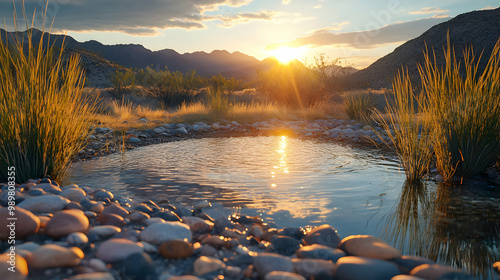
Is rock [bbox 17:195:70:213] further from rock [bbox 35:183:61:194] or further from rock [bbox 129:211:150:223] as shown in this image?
rock [bbox 129:211:150:223]

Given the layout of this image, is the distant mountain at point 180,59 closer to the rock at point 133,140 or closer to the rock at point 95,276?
the rock at point 133,140

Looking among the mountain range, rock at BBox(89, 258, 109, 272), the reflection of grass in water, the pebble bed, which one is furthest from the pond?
the mountain range

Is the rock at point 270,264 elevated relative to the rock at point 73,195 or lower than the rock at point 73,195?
lower

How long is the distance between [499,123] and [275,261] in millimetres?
3668

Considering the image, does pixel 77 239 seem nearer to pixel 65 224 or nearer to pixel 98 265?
pixel 65 224

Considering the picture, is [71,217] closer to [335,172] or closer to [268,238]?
[268,238]

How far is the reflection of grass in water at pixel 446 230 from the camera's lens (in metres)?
2.52

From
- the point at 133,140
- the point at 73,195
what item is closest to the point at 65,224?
the point at 73,195

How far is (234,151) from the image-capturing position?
23.0ft

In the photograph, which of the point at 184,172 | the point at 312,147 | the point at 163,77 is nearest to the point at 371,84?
the point at 163,77

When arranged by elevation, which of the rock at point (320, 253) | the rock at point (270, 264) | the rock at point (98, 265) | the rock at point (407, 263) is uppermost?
the rock at point (98, 265)

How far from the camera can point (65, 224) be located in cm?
233

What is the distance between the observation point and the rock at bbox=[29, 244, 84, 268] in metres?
1.88

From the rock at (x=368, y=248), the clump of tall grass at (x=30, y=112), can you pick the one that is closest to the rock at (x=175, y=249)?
the rock at (x=368, y=248)
